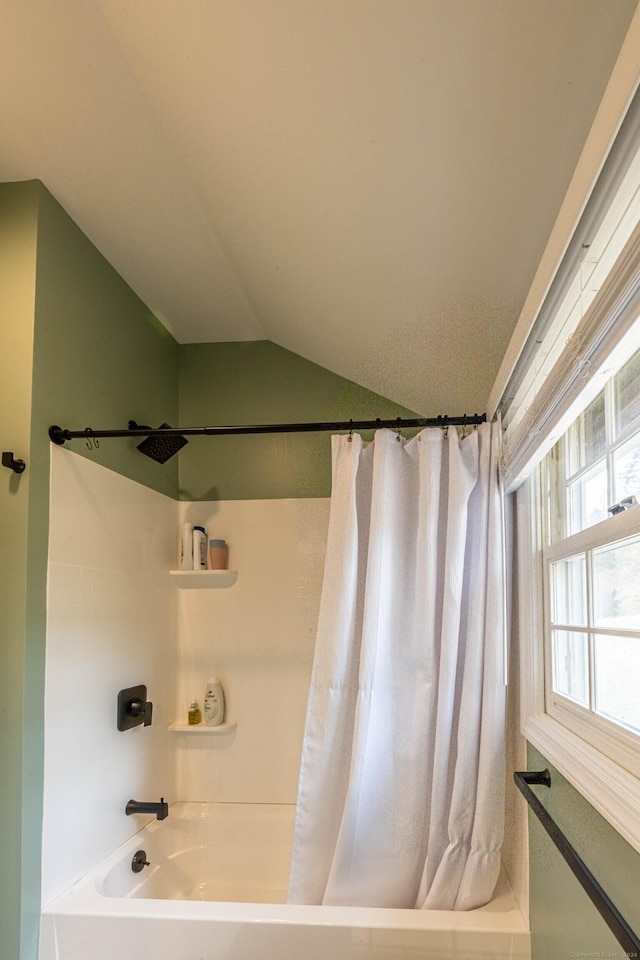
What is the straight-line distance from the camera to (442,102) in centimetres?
136

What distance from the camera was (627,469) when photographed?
1304 millimetres

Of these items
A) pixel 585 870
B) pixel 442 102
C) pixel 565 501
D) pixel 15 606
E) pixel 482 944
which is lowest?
pixel 482 944

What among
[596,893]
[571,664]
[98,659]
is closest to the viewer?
[596,893]

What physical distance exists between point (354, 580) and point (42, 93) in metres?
1.56

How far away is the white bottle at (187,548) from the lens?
3076 millimetres

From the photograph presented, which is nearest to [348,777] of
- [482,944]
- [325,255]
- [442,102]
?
[482,944]

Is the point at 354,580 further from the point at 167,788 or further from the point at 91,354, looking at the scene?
the point at 167,788

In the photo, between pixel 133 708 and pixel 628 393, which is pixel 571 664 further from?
pixel 133 708

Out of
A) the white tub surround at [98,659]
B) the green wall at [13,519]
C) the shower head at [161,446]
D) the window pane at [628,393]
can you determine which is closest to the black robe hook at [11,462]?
the green wall at [13,519]

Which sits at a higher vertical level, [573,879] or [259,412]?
[259,412]

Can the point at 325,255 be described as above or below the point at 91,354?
above

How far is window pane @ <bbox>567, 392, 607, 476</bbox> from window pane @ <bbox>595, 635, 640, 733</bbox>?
39cm

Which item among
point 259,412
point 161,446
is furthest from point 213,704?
point 259,412

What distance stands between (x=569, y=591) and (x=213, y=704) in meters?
1.80
